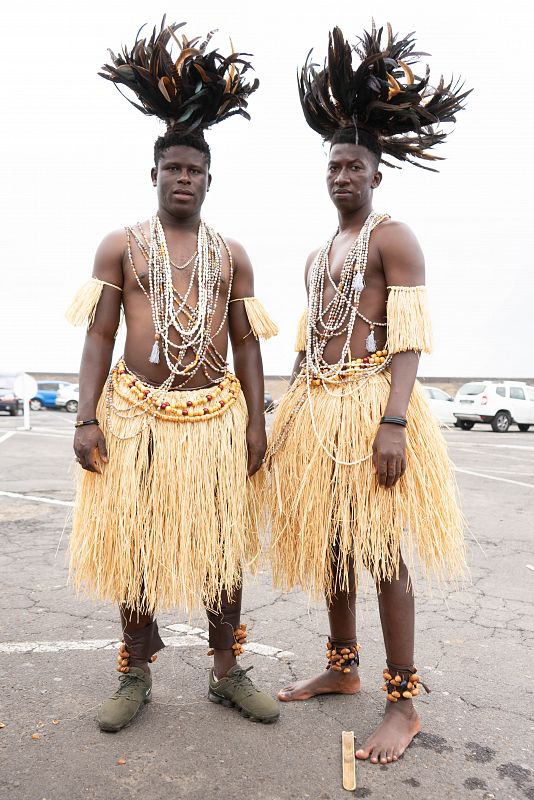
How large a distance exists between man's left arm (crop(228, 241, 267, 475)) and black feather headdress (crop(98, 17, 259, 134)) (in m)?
0.54

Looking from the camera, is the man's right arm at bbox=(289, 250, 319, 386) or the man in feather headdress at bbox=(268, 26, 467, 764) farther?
the man's right arm at bbox=(289, 250, 319, 386)

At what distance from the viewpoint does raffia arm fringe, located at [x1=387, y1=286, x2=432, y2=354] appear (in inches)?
101

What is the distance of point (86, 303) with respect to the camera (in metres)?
2.71

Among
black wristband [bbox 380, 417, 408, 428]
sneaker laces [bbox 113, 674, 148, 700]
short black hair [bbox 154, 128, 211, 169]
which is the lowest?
sneaker laces [bbox 113, 674, 148, 700]

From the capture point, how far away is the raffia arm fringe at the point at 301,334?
302 cm

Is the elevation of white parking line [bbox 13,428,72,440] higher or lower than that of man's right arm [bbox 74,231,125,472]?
lower

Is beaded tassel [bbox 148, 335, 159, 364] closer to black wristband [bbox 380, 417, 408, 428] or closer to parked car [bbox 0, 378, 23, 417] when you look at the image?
black wristband [bbox 380, 417, 408, 428]

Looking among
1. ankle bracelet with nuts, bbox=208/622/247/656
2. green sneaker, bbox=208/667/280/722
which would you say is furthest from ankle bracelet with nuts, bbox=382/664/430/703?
ankle bracelet with nuts, bbox=208/622/247/656

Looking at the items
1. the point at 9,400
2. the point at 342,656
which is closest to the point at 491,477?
the point at 342,656

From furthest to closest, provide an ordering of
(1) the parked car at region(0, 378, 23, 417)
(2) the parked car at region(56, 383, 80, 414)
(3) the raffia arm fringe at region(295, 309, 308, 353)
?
(2) the parked car at region(56, 383, 80, 414) < (1) the parked car at region(0, 378, 23, 417) < (3) the raffia arm fringe at region(295, 309, 308, 353)

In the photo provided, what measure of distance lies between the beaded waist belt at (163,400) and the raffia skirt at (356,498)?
333 mm

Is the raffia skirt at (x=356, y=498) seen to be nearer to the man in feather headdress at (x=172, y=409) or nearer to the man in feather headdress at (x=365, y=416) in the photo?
the man in feather headdress at (x=365, y=416)

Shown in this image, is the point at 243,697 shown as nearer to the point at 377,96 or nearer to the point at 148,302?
the point at 148,302

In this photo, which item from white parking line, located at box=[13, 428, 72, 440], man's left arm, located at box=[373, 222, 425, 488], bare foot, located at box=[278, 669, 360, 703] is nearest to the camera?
man's left arm, located at box=[373, 222, 425, 488]
